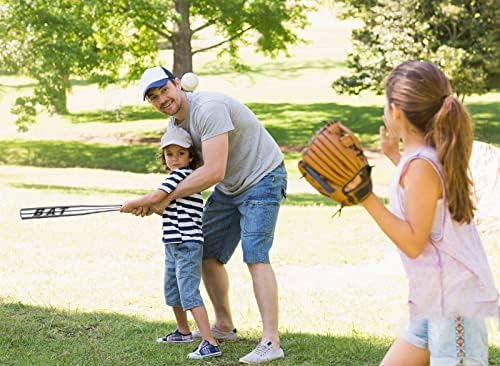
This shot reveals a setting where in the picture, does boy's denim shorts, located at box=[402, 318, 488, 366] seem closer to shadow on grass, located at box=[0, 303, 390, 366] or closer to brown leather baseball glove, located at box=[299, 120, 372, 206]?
brown leather baseball glove, located at box=[299, 120, 372, 206]

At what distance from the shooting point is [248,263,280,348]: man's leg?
5.46 meters

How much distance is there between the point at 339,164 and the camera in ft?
11.1

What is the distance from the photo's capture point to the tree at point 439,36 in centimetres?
2445

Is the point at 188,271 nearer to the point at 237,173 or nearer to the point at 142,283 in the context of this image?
the point at 237,173

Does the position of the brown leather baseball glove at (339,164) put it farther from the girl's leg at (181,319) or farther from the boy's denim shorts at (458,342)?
the girl's leg at (181,319)

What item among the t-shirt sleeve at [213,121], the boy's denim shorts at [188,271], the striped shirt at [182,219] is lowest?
the boy's denim shorts at [188,271]

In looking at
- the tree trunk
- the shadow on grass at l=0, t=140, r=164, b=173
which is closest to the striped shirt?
the shadow on grass at l=0, t=140, r=164, b=173

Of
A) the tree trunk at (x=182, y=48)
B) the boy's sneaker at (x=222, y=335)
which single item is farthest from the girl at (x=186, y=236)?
the tree trunk at (x=182, y=48)

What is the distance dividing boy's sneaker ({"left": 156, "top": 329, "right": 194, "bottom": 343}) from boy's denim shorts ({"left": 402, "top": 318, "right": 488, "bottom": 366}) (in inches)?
102

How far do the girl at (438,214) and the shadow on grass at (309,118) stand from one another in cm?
2330

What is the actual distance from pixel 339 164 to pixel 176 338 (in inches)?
108

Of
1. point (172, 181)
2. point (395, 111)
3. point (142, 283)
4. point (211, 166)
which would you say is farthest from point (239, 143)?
point (142, 283)

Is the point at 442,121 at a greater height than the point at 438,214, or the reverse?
the point at 442,121

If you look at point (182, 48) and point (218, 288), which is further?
point (182, 48)
